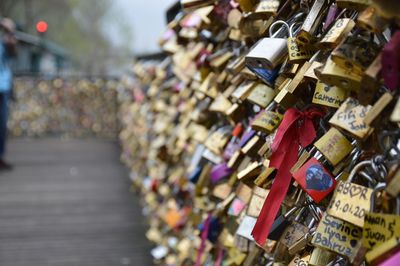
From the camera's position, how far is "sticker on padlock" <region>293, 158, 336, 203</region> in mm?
1321

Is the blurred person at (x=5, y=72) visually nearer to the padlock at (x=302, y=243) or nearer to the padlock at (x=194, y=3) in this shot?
the padlock at (x=194, y=3)

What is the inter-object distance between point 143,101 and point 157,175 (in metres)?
2.03

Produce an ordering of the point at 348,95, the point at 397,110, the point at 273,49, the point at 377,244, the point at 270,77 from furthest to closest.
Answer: the point at 270,77 → the point at 273,49 → the point at 348,95 → the point at 377,244 → the point at 397,110

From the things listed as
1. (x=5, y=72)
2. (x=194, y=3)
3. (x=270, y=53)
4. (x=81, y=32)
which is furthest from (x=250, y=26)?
(x=81, y=32)

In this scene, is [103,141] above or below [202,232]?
below

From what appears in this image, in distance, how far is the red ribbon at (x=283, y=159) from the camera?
4.96 feet

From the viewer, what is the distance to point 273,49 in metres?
1.55

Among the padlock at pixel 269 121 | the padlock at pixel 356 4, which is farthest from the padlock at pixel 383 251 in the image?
the padlock at pixel 269 121

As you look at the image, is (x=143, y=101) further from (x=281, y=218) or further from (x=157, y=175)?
(x=281, y=218)

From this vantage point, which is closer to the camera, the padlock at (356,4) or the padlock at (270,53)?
the padlock at (356,4)

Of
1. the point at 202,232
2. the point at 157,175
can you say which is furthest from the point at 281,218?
the point at 157,175

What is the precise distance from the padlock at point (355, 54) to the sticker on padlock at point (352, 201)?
0.17 metres

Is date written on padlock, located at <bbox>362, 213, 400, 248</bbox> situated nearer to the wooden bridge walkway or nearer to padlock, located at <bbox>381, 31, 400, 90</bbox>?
padlock, located at <bbox>381, 31, 400, 90</bbox>

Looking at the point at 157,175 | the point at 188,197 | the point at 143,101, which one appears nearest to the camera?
the point at 188,197
